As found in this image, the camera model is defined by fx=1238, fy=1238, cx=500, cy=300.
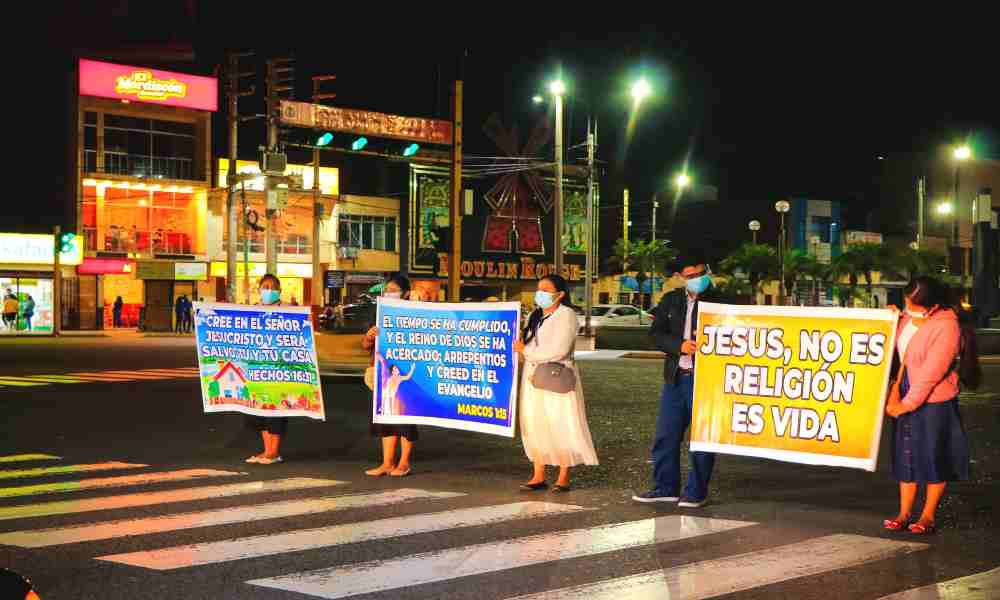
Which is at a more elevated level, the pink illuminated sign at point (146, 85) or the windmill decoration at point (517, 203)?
the pink illuminated sign at point (146, 85)

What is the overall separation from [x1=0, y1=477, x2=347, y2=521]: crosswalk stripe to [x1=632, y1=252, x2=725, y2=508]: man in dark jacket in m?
2.95

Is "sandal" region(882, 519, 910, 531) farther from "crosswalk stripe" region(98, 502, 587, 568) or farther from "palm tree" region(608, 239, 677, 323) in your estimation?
"palm tree" region(608, 239, 677, 323)

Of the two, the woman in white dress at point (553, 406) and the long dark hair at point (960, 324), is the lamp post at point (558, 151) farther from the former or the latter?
the long dark hair at point (960, 324)

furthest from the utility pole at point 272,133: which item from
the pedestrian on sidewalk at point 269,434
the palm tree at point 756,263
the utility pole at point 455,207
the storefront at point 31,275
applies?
the palm tree at point 756,263

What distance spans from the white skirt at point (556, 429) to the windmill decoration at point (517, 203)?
195 ft

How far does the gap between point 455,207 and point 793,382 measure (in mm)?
16970

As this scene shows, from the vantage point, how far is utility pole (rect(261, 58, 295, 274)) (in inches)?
1288

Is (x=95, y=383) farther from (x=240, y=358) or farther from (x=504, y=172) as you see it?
(x=504, y=172)

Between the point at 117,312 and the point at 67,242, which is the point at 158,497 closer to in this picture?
the point at 67,242

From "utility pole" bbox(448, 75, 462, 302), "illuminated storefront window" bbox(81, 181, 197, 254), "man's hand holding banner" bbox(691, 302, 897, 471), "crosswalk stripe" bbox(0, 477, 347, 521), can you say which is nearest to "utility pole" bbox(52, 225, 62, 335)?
"illuminated storefront window" bbox(81, 181, 197, 254)

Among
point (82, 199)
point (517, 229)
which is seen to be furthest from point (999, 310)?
point (517, 229)

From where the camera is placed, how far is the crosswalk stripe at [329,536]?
7.74m

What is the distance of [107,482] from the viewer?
11203 millimetres

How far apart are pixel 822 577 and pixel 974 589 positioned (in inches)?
32.8
